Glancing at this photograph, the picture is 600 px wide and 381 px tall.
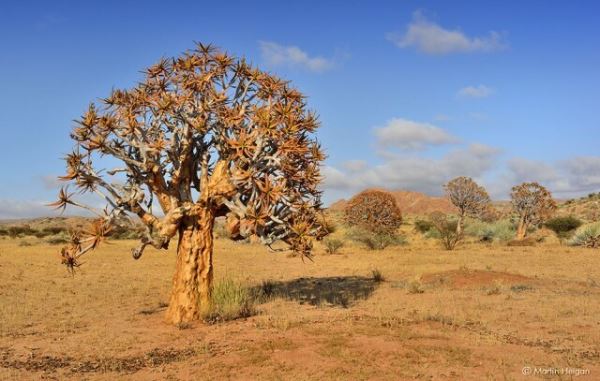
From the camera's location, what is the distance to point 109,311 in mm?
12508

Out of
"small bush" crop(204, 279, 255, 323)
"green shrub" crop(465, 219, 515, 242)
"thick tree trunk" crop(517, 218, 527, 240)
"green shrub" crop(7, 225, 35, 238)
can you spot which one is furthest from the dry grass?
"green shrub" crop(7, 225, 35, 238)

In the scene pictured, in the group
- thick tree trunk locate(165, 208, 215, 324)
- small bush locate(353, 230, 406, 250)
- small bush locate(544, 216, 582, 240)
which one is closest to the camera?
A: thick tree trunk locate(165, 208, 215, 324)

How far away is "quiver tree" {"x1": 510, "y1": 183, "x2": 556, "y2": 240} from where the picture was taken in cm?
3666

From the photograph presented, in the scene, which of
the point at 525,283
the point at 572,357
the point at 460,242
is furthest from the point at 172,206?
the point at 460,242

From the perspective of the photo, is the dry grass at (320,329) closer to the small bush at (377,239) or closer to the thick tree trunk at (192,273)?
the thick tree trunk at (192,273)

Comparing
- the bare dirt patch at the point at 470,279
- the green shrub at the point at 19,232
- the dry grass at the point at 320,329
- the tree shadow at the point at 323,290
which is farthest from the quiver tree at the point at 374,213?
the green shrub at the point at 19,232

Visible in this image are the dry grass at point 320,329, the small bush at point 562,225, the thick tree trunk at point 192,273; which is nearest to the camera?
the dry grass at point 320,329

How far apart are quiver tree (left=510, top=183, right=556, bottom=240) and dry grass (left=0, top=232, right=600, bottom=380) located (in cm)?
1833

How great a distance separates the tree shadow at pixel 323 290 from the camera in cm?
1359

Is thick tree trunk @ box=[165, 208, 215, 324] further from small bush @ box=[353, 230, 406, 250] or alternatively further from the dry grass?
small bush @ box=[353, 230, 406, 250]

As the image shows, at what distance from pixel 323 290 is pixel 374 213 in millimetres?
17368

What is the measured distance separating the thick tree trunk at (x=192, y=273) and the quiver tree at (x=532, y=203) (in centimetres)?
3019

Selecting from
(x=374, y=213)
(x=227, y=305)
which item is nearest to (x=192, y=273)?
(x=227, y=305)

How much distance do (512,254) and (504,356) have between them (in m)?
18.4
